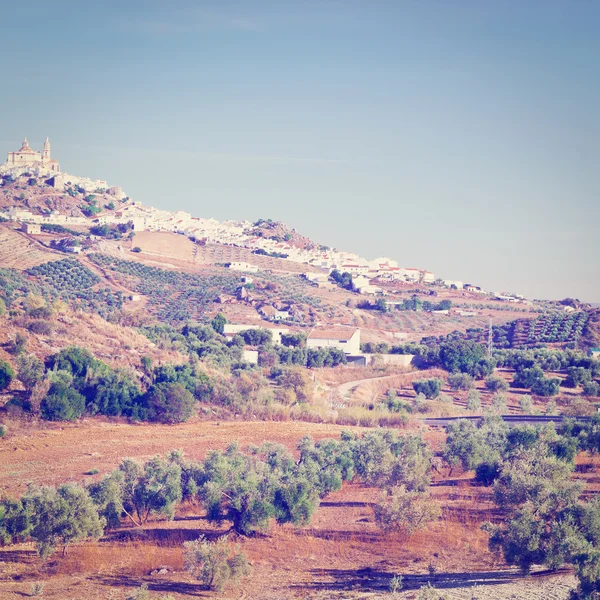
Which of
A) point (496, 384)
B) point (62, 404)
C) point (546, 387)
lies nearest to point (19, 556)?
point (62, 404)

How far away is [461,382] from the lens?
51.0 m

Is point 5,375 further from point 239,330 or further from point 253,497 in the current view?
point 239,330

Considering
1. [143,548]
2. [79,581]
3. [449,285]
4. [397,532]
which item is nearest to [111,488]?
[143,548]

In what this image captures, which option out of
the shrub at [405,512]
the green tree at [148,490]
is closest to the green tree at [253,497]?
the green tree at [148,490]

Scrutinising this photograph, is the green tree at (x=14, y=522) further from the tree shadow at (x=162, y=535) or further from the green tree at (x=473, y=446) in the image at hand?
the green tree at (x=473, y=446)

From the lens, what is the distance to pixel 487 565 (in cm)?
1902

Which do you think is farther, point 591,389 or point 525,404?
point 591,389

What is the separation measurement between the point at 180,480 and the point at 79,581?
5.61 m

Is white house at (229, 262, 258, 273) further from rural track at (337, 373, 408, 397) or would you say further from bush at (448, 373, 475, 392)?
bush at (448, 373, 475, 392)

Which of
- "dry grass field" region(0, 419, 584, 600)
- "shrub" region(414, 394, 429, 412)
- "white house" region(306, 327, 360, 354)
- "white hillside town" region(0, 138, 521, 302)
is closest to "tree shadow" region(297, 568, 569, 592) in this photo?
"dry grass field" region(0, 419, 584, 600)

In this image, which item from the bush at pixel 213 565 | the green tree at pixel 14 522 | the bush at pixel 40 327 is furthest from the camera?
the bush at pixel 40 327

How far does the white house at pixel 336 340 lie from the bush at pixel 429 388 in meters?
12.1

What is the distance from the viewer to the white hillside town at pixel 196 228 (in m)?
104

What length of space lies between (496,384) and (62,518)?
36511mm
